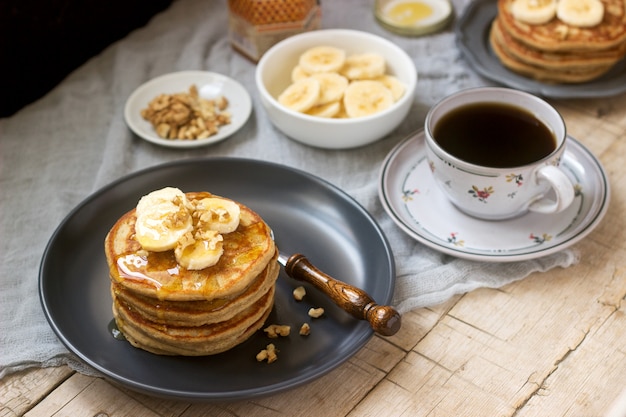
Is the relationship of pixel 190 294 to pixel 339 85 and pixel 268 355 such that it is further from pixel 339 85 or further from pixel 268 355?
pixel 339 85

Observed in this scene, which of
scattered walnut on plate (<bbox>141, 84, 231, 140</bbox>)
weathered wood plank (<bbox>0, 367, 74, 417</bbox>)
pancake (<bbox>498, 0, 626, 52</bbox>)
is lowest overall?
weathered wood plank (<bbox>0, 367, 74, 417</bbox>)

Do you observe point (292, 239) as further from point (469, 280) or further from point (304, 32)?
point (304, 32)

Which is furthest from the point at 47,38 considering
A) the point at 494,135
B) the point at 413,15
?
the point at 494,135

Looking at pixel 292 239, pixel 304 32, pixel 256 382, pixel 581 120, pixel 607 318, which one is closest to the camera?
pixel 256 382

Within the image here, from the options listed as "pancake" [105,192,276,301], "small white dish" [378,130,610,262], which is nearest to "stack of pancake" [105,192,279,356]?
"pancake" [105,192,276,301]

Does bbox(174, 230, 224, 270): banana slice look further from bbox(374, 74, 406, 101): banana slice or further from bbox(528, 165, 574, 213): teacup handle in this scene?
bbox(374, 74, 406, 101): banana slice

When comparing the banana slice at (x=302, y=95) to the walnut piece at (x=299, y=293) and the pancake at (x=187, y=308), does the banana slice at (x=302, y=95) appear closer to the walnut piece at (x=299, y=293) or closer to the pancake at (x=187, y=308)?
the walnut piece at (x=299, y=293)

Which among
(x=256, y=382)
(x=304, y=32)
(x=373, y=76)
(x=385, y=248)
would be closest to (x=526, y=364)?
(x=385, y=248)
